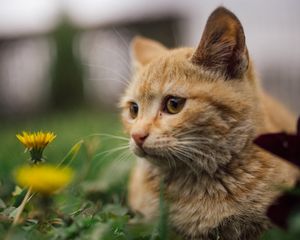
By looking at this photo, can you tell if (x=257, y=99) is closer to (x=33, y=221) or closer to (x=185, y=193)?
(x=185, y=193)

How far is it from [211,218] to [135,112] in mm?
620

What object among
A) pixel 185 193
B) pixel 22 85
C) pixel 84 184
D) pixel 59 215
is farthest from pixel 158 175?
pixel 22 85

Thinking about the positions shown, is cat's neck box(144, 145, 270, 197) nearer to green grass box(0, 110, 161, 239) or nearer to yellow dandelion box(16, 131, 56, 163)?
green grass box(0, 110, 161, 239)

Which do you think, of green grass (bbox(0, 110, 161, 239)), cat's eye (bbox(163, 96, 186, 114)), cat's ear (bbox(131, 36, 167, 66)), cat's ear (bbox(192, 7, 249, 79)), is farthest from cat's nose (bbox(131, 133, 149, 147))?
cat's ear (bbox(131, 36, 167, 66))

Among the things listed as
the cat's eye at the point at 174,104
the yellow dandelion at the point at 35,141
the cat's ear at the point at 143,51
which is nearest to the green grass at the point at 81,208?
the yellow dandelion at the point at 35,141

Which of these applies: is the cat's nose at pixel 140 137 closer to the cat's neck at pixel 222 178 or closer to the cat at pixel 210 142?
the cat at pixel 210 142

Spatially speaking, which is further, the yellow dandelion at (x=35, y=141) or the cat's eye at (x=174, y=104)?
the cat's eye at (x=174, y=104)

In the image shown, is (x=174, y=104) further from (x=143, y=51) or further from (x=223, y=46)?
(x=143, y=51)

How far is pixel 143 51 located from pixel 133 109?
59 centimetres

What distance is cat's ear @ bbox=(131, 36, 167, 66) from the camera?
2618 mm

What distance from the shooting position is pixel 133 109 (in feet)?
7.44

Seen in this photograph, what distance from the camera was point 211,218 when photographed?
187 centimetres

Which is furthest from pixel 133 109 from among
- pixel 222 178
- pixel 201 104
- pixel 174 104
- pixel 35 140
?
pixel 35 140

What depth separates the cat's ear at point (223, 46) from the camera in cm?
199
